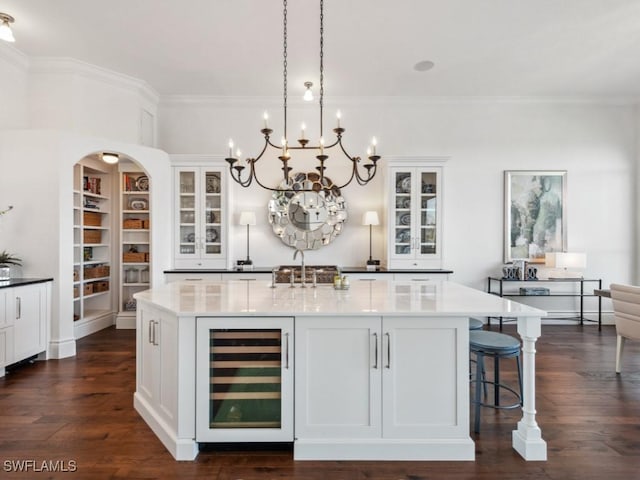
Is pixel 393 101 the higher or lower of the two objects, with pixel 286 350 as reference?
higher

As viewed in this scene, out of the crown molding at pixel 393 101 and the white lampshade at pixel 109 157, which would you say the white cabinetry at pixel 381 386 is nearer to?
the white lampshade at pixel 109 157

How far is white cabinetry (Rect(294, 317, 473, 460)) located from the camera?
2.06 m

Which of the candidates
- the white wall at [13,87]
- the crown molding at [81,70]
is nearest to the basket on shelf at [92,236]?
the white wall at [13,87]

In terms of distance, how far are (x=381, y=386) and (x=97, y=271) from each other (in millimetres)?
4646

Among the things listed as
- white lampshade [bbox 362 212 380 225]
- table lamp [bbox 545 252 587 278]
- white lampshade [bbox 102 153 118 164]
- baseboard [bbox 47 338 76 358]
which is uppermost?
white lampshade [bbox 102 153 118 164]

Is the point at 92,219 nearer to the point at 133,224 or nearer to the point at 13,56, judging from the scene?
the point at 133,224

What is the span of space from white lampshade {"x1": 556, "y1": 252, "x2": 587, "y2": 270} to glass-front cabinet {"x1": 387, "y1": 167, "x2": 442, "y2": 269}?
156 cm

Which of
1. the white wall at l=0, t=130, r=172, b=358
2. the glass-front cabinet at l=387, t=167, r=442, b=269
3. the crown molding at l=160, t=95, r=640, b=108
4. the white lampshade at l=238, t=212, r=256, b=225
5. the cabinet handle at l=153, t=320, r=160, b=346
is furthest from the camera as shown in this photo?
the crown molding at l=160, t=95, r=640, b=108

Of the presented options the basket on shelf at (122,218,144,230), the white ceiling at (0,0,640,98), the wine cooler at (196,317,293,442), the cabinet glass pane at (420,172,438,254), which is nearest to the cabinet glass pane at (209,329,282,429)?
the wine cooler at (196,317,293,442)

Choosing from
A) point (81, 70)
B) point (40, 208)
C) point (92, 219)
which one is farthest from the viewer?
point (92, 219)

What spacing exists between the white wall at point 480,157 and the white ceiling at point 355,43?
1.14 ft

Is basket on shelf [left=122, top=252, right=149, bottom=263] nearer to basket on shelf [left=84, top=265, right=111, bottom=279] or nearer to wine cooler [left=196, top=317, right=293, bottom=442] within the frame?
basket on shelf [left=84, top=265, right=111, bottom=279]

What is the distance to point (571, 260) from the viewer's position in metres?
4.94

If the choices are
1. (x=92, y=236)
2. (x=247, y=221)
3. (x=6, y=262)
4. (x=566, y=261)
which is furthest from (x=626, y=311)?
(x=92, y=236)
